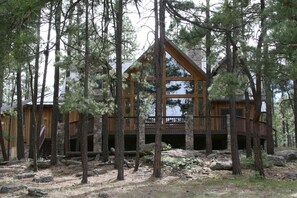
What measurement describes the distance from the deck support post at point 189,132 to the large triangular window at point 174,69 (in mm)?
3710

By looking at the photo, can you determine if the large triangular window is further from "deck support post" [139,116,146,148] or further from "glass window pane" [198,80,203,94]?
"deck support post" [139,116,146,148]

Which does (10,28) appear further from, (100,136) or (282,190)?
(100,136)

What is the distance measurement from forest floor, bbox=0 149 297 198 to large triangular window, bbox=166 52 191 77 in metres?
8.23

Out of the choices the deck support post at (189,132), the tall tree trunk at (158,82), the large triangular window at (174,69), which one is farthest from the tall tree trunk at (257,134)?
the large triangular window at (174,69)

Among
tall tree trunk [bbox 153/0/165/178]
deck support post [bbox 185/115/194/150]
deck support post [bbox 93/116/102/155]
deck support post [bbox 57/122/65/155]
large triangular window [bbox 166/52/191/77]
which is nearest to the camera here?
tall tree trunk [bbox 153/0/165/178]

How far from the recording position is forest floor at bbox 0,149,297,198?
10.4 meters

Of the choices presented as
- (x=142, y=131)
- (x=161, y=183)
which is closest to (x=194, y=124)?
(x=142, y=131)

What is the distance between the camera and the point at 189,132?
70.0ft

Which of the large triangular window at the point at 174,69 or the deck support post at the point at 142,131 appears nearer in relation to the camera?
the deck support post at the point at 142,131

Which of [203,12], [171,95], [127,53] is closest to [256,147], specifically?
[203,12]

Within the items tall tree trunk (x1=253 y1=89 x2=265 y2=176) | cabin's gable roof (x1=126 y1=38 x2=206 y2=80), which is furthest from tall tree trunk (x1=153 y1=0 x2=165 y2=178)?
cabin's gable roof (x1=126 y1=38 x2=206 y2=80)

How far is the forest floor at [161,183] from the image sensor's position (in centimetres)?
1042

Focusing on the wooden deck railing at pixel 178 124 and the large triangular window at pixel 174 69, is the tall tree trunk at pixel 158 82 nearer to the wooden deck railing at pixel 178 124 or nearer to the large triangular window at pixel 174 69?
the wooden deck railing at pixel 178 124

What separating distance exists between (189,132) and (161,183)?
29.6 feet
